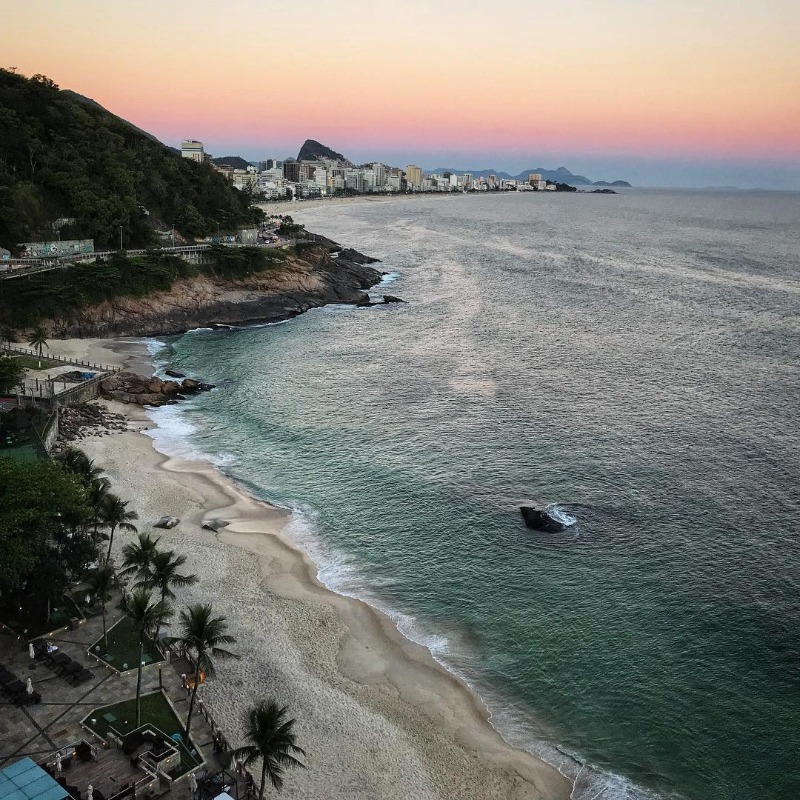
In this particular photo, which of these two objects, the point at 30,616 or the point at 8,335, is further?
the point at 8,335

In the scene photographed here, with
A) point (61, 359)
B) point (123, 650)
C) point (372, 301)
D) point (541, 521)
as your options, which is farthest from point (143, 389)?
point (372, 301)

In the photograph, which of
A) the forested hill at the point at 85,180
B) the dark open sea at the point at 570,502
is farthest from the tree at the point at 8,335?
the forested hill at the point at 85,180

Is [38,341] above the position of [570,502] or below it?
above

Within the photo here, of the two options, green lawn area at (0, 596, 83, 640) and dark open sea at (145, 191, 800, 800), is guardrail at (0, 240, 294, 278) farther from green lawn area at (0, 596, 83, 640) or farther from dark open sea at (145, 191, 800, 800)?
green lawn area at (0, 596, 83, 640)

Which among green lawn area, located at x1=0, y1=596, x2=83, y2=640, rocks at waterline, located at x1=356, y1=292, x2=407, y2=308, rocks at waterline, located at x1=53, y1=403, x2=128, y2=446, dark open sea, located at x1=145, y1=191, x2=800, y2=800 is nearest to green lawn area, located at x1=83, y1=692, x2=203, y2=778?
green lawn area, located at x1=0, y1=596, x2=83, y2=640

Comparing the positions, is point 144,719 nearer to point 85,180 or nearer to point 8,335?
point 8,335

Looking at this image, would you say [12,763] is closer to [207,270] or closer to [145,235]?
[207,270]

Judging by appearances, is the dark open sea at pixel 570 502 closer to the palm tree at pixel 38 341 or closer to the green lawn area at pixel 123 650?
the green lawn area at pixel 123 650
